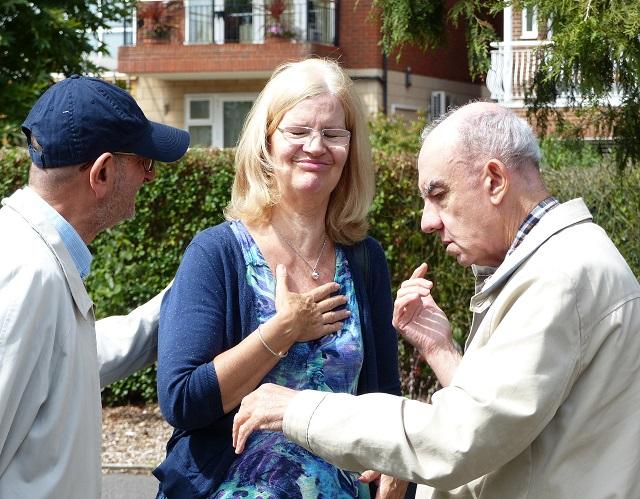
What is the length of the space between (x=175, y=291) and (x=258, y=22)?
21.8 m

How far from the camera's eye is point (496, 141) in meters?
2.69

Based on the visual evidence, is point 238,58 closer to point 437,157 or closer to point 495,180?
point 437,157

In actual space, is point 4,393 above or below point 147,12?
below

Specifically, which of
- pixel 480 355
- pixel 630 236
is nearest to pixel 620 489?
pixel 480 355

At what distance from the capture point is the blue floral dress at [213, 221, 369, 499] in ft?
10.4

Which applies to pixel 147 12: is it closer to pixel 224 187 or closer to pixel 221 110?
pixel 221 110

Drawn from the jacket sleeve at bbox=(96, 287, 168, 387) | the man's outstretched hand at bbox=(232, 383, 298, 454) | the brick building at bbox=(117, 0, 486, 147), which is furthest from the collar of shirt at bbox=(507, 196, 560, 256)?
the brick building at bbox=(117, 0, 486, 147)

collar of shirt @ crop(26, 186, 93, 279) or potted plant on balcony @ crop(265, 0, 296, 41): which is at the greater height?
potted plant on balcony @ crop(265, 0, 296, 41)

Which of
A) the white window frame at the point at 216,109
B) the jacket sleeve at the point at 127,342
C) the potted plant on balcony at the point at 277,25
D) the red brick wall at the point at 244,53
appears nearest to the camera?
the jacket sleeve at the point at 127,342

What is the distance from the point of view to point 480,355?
2.48m

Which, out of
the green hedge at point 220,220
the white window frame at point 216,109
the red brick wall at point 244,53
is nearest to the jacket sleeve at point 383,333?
the green hedge at point 220,220

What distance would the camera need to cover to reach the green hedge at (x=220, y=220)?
8.63 meters

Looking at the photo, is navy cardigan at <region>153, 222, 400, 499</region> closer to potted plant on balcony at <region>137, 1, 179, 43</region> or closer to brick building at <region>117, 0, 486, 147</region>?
brick building at <region>117, 0, 486, 147</region>

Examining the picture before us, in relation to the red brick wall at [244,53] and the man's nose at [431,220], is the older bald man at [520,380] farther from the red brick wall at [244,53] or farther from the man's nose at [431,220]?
the red brick wall at [244,53]
